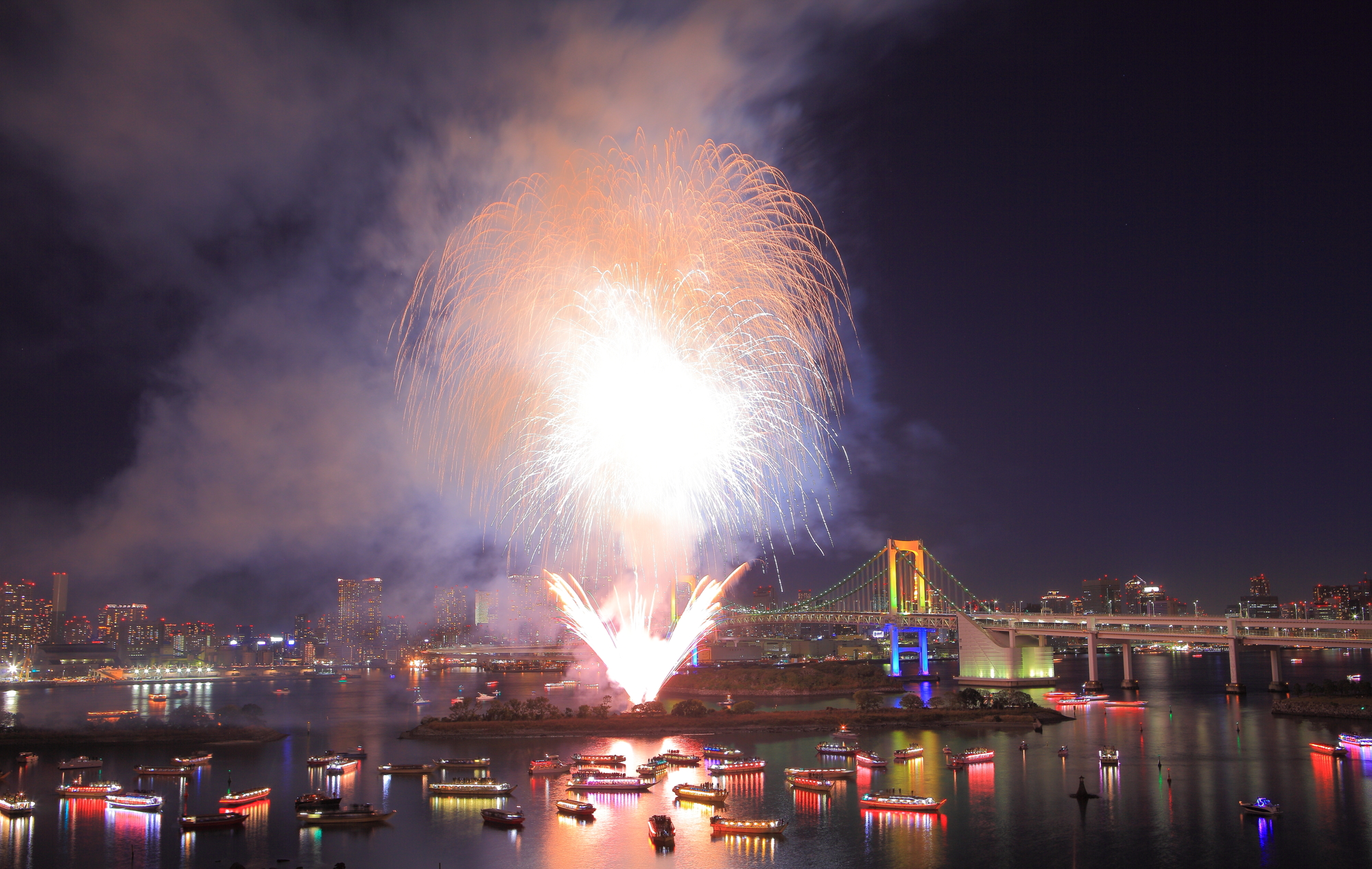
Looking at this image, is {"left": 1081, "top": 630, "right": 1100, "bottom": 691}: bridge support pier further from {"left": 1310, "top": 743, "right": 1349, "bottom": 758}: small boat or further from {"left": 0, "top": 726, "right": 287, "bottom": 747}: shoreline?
{"left": 0, "top": 726, "right": 287, "bottom": 747}: shoreline

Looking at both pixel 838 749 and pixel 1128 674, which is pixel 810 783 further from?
pixel 1128 674

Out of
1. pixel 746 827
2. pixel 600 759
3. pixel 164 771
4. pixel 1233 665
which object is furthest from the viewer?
pixel 1233 665

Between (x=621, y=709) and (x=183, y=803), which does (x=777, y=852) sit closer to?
(x=183, y=803)

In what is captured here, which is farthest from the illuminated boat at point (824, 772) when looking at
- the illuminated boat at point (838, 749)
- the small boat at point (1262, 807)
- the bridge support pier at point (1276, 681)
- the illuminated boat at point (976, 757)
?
the bridge support pier at point (1276, 681)

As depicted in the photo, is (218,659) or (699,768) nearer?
(699,768)

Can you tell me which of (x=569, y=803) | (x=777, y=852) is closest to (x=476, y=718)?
(x=569, y=803)

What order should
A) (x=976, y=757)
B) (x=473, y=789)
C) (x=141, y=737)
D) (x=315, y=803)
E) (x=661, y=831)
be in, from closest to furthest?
(x=661, y=831) < (x=315, y=803) < (x=473, y=789) < (x=976, y=757) < (x=141, y=737)

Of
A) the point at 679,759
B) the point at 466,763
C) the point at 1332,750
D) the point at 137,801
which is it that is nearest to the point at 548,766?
the point at 466,763
